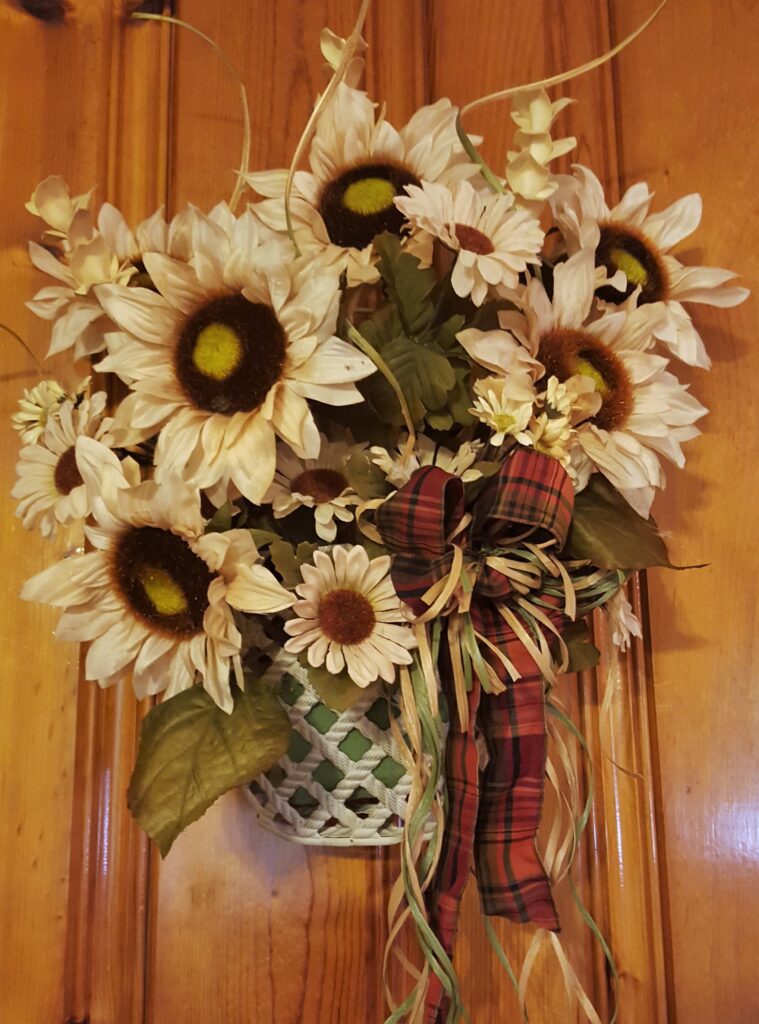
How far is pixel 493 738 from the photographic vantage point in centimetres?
54

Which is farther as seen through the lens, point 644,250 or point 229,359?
point 644,250

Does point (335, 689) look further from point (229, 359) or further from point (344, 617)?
point (229, 359)

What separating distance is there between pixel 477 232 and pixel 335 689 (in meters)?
0.30

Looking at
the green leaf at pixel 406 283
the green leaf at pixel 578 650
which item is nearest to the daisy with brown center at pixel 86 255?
the green leaf at pixel 406 283

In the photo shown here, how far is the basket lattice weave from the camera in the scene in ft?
1.75

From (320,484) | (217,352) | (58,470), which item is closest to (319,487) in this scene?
(320,484)

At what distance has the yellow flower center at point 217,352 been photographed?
1.65 ft

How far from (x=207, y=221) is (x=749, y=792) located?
0.65m

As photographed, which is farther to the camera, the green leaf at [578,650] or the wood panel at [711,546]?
the wood panel at [711,546]

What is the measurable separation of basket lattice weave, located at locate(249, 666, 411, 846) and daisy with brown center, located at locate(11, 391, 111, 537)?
8.0 inches

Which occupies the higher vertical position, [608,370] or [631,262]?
[631,262]

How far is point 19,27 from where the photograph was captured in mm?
842

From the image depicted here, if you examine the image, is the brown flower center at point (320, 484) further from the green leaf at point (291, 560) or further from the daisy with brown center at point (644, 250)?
the daisy with brown center at point (644, 250)

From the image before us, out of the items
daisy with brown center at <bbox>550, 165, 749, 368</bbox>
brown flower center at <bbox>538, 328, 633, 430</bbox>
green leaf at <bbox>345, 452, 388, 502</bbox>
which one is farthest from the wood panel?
green leaf at <bbox>345, 452, 388, 502</bbox>
